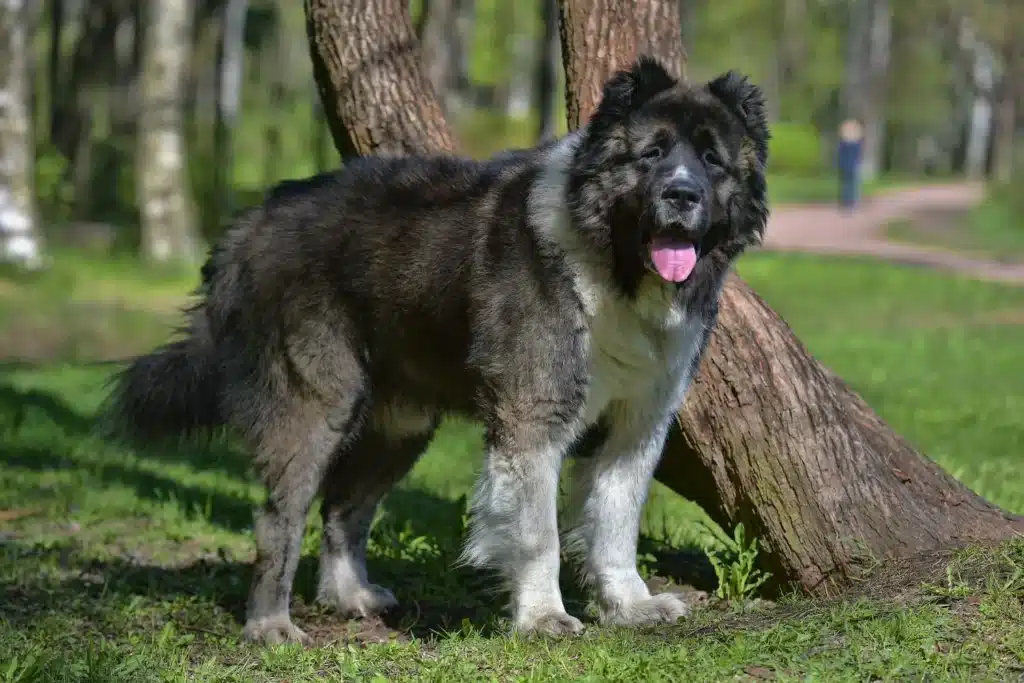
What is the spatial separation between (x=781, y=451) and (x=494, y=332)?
4.95ft

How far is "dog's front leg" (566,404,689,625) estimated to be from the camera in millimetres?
6094

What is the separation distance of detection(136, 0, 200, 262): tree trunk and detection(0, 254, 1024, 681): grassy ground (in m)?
6.34

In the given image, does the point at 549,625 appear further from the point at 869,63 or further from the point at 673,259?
the point at 869,63

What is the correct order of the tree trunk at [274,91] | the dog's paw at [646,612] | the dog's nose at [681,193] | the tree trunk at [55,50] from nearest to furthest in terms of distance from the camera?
the dog's nose at [681,193]
the dog's paw at [646,612]
the tree trunk at [274,91]
the tree trunk at [55,50]

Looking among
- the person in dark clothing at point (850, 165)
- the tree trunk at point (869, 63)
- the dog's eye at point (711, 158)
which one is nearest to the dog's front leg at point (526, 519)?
the dog's eye at point (711, 158)

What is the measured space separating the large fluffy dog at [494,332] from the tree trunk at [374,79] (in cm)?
64

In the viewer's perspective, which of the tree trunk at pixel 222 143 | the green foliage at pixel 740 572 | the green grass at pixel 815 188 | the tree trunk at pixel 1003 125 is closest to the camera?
the green foliage at pixel 740 572

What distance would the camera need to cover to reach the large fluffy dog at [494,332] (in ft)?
18.5

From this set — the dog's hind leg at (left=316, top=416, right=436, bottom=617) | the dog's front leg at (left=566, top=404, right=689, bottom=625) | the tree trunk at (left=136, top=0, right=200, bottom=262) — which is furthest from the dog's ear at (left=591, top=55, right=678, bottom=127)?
the tree trunk at (left=136, top=0, right=200, bottom=262)

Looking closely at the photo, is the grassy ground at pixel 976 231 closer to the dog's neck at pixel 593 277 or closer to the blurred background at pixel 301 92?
the blurred background at pixel 301 92

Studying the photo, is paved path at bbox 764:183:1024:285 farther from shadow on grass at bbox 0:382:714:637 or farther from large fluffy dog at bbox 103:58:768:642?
large fluffy dog at bbox 103:58:768:642

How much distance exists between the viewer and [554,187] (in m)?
5.80

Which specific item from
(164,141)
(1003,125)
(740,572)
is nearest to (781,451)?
(740,572)

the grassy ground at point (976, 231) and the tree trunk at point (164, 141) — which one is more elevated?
the tree trunk at point (164, 141)
